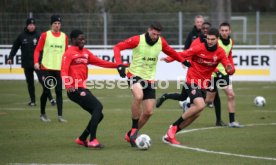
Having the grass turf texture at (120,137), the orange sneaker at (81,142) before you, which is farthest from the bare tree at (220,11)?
the orange sneaker at (81,142)

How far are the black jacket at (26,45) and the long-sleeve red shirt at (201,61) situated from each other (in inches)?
300

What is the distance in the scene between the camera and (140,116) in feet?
43.7

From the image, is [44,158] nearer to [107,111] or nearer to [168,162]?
[168,162]

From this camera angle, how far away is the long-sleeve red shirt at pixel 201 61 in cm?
1380

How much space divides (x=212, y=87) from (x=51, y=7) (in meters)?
21.1

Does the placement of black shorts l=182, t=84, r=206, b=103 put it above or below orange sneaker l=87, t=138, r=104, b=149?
above

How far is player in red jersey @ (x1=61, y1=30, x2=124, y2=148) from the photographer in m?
12.8

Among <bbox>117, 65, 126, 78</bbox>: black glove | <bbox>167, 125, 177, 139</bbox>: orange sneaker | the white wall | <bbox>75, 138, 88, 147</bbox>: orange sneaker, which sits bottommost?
<bbox>75, 138, 88, 147</bbox>: orange sneaker

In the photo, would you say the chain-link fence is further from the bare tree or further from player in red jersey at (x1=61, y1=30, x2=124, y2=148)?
player in red jersey at (x1=61, y1=30, x2=124, y2=148)

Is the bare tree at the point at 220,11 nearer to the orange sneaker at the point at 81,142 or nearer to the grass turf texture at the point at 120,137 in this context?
the grass turf texture at the point at 120,137

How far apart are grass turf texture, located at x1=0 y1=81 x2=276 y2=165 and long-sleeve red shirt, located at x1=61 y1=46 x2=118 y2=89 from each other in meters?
1.08

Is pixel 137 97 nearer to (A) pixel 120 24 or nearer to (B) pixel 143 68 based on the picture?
(B) pixel 143 68

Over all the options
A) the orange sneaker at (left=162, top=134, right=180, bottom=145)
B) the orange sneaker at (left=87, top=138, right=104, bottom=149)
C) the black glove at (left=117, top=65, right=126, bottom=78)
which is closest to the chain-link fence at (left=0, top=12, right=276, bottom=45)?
the orange sneaker at (left=162, top=134, right=180, bottom=145)

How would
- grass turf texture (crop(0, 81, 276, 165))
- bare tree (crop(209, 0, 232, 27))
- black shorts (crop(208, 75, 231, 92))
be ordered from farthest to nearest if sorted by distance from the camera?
bare tree (crop(209, 0, 232, 27)) < black shorts (crop(208, 75, 231, 92)) < grass turf texture (crop(0, 81, 276, 165))
